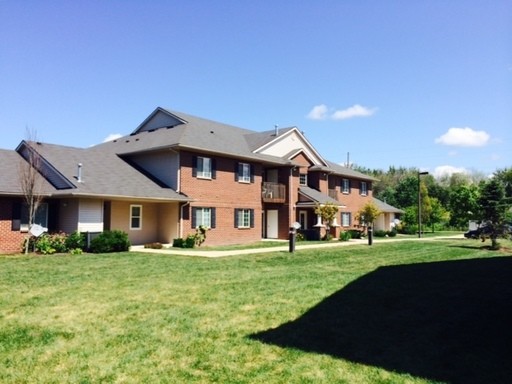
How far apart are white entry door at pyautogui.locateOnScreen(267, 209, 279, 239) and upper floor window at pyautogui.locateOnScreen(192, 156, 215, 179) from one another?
780 centimetres

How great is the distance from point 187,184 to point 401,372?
2121 centimetres

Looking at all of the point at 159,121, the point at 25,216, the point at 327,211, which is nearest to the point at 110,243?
the point at 25,216

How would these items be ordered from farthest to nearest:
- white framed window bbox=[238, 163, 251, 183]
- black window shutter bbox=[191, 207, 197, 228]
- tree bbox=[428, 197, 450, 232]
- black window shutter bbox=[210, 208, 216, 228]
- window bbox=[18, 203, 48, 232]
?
tree bbox=[428, 197, 450, 232] < white framed window bbox=[238, 163, 251, 183] < black window shutter bbox=[210, 208, 216, 228] < black window shutter bbox=[191, 207, 197, 228] < window bbox=[18, 203, 48, 232]

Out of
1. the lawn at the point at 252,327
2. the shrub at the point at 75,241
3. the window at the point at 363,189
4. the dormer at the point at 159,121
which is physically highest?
the dormer at the point at 159,121

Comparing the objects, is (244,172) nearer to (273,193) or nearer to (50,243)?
(273,193)

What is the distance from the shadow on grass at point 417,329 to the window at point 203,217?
51.6 ft

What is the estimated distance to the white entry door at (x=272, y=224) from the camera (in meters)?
32.3

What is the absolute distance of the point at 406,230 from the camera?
5022cm

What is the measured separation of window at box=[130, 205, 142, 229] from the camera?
24.8 metres

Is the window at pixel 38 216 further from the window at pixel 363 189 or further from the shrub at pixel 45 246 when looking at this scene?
the window at pixel 363 189

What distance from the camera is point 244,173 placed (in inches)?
1140

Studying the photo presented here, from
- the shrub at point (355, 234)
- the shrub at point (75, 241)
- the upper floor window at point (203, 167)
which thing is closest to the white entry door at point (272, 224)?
the shrub at point (355, 234)

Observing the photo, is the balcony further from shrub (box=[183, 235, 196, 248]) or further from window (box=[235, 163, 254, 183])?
shrub (box=[183, 235, 196, 248])

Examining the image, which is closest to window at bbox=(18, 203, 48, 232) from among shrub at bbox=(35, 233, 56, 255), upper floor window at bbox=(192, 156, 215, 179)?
shrub at bbox=(35, 233, 56, 255)
